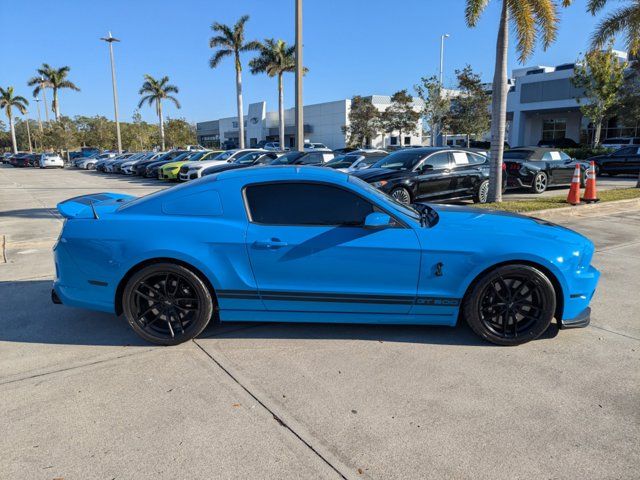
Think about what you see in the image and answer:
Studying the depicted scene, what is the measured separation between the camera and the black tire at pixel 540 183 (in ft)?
46.3

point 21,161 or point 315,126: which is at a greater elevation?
point 315,126

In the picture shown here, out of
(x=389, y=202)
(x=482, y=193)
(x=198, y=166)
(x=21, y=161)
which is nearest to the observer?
(x=389, y=202)

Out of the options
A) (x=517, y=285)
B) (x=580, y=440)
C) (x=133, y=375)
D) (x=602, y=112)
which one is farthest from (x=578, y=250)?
(x=602, y=112)

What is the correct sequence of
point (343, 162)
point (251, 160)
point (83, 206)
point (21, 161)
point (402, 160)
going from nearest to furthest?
1. point (83, 206)
2. point (402, 160)
3. point (343, 162)
4. point (251, 160)
5. point (21, 161)

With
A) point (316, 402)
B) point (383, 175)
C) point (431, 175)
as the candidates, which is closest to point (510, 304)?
point (316, 402)

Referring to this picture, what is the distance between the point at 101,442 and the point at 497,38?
1194 cm

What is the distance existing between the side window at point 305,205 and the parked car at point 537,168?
38.5 ft

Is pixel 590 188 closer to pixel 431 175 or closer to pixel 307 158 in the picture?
pixel 431 175

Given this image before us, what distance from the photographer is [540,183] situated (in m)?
14.3

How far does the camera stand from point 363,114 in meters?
48.8

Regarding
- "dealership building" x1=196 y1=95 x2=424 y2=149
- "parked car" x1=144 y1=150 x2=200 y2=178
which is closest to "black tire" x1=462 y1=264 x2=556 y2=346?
"parked car" x1=144 y1=150 x2=200 y2=178

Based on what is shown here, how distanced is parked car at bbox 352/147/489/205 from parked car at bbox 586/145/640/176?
1167 cm

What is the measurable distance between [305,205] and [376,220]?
0.61m

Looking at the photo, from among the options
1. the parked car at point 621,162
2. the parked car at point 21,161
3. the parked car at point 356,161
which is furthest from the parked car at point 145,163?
the parked car at point 21,161
